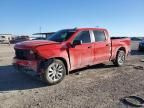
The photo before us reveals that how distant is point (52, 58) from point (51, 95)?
1.57m

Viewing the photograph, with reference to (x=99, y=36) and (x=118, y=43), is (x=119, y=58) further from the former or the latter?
(x=99, y=36)

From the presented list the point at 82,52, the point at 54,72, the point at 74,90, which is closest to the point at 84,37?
the point at 82,52

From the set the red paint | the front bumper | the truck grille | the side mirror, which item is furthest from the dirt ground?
the side mirror

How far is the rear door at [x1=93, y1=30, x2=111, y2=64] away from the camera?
9275 millimetres

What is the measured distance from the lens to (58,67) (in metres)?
7.59

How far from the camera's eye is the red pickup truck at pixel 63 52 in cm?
722

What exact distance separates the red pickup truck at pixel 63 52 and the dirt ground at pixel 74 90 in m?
0.46

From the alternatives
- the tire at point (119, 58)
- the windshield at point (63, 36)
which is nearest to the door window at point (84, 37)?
the windshield at point (63, 36)

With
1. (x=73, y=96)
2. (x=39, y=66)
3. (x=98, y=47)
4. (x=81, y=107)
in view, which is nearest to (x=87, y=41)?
(x=98, y=47)

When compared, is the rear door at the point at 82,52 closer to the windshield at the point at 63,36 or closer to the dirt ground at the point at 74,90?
the windshield at the point at 63,36

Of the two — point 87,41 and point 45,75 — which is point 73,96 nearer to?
point 45,75

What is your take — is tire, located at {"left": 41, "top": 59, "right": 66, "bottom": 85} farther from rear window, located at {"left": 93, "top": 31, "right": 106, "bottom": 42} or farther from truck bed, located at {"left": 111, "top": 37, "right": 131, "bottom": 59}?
truck bed, located at {"left": 111, "top": 37, "right": 131, "bottom": 59}

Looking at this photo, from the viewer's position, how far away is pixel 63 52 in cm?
774

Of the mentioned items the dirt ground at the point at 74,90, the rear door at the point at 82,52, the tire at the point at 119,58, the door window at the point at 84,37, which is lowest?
the dirt ground at the point at 74,90
